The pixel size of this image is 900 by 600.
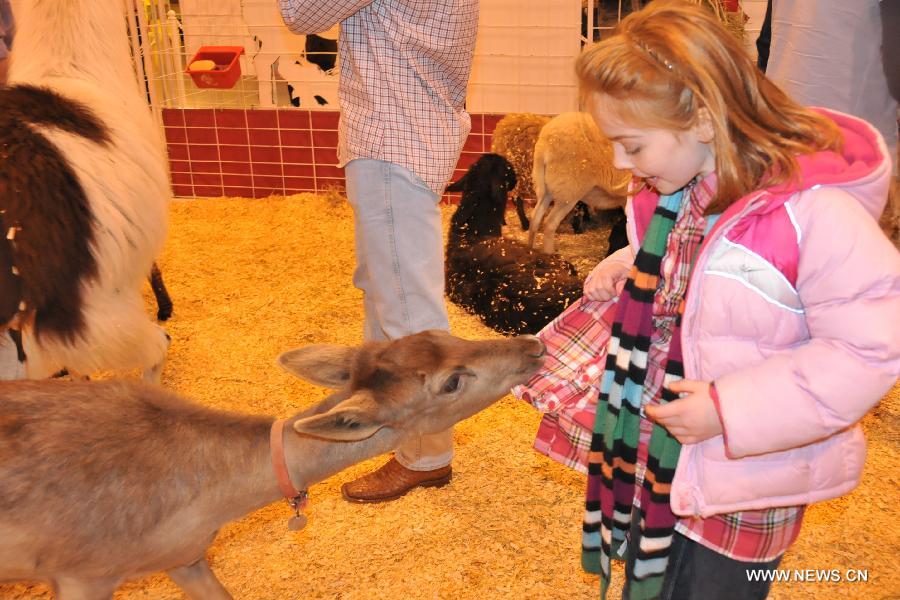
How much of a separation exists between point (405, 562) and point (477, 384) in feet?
3.37

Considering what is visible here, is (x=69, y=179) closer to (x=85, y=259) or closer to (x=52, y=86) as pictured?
(x=85, y=259)

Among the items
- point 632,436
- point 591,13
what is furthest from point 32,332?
point 591,13

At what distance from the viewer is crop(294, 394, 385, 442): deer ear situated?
7.27 ft

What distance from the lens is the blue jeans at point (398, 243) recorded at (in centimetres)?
316

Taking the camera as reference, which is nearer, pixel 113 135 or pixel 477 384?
pixel 477 384

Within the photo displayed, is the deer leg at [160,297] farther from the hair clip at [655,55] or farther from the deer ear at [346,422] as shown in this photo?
the hair clip at [655,55]

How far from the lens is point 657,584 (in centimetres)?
209

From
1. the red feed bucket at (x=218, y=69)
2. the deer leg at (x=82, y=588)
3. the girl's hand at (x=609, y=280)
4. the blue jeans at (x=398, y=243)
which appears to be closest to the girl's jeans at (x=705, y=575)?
the girl's hand at (x=609, y=280)

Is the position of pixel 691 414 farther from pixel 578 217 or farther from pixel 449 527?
pixel 578 217

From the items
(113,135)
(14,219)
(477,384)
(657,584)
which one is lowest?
(657,584)

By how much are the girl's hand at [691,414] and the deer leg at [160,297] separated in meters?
4.26

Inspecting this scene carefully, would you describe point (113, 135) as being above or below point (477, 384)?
above

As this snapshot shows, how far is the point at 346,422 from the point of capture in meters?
2.29

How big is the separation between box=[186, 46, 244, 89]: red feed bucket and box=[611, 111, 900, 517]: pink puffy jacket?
578 centimetres
